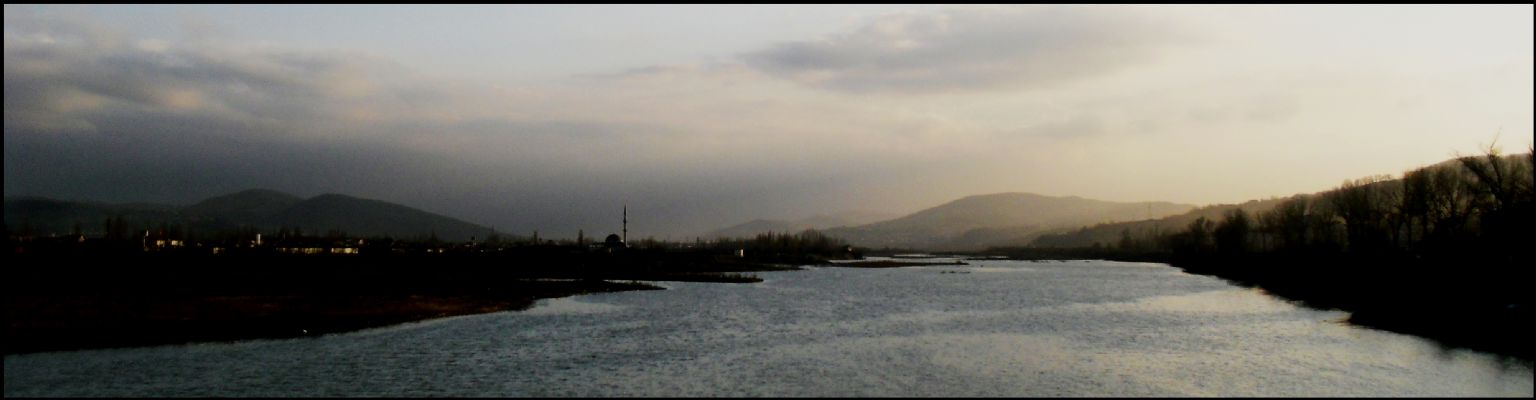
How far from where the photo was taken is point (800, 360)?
39.5m

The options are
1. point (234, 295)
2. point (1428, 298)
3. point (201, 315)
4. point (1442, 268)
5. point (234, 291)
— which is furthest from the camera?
point (1442, 268)

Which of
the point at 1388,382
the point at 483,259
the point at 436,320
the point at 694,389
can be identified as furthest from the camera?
the point at 483,259

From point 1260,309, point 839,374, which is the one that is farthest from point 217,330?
point 1260,309

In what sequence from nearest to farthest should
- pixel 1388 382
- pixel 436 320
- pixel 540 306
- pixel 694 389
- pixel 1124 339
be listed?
pixel 694 389 → pixel 1388 382 → pixel 1124 339 → pixel 436 320 → pixel 540 306

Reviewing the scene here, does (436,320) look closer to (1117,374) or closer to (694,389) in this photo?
(694,389)

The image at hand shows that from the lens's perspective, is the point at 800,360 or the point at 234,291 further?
the point at 234,291

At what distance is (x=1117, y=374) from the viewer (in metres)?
36.5

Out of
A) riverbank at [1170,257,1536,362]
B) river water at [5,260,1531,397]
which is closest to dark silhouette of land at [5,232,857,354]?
river water at [5,260,1531,397]

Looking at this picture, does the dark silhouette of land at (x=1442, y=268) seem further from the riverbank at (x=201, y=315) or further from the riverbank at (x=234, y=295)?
the riverbank at (x=201, y=315)

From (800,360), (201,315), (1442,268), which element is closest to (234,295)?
(201,315)

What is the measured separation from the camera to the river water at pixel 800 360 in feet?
106

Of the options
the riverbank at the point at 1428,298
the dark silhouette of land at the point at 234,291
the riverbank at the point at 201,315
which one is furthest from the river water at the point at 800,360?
the dark silhouette of land at the point at 234,291

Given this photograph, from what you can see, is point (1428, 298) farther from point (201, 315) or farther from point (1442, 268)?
point (201, 315)

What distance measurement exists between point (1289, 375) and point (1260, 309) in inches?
1549
